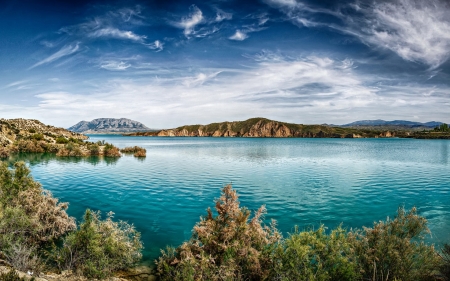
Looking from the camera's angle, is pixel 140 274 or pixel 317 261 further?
pixel 140 274

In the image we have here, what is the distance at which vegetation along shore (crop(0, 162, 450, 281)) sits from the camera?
8227 mm

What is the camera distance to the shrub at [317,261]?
26.3ft

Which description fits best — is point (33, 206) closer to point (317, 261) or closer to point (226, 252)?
point (226, 252)

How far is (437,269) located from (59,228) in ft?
50.9

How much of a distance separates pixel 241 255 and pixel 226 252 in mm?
505

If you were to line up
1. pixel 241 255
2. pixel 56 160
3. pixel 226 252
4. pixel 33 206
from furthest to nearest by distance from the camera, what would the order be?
pixel 56 160 < pixel 33 206 < pixel 226 252 < pixel 241 255

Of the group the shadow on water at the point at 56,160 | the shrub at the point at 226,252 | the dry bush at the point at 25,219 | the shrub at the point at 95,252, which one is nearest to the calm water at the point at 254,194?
the shrub at the point at 95,252

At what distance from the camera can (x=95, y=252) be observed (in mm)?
9297

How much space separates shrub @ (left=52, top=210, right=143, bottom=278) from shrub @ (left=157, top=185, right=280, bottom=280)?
5.01ft

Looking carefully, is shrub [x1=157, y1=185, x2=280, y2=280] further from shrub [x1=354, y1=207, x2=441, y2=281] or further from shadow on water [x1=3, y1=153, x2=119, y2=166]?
shadow on water [x1=3, y1=153, x2=119, y2=166]

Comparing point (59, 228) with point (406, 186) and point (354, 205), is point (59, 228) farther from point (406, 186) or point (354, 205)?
point (406, 186)

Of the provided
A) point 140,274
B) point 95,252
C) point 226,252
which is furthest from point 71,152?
point 226,252

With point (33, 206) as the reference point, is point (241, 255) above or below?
below

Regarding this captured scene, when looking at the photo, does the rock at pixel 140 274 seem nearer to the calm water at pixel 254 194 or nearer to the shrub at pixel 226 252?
the shrub at pixel 226 252
